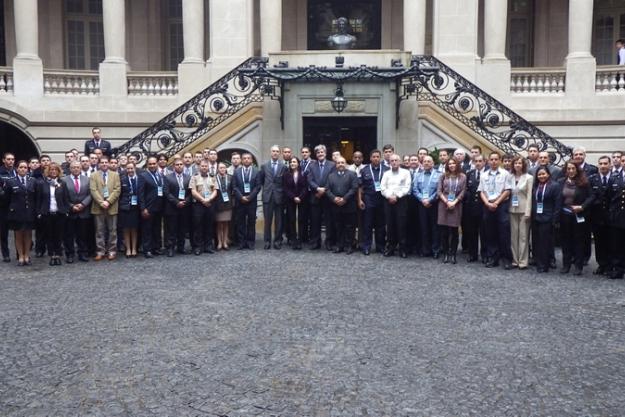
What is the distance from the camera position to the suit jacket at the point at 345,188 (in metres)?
13.4

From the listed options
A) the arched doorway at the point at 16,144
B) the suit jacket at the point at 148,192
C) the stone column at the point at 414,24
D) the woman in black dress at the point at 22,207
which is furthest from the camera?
the arched doorway at the point at 16,144

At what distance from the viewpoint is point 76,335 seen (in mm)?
7770

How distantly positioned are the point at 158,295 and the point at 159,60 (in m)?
18.8

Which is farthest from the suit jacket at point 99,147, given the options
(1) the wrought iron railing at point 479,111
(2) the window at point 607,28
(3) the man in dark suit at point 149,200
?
(2) the window at point 607,28

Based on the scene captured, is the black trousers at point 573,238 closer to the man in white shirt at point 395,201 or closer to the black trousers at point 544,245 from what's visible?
the black trousers at point 544,245

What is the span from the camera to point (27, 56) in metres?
22.3

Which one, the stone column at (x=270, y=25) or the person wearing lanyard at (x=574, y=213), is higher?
the stone column at (x=270, y=25)

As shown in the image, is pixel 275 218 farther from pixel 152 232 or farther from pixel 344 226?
pixel 152 232

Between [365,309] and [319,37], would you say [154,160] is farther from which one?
[319,37]

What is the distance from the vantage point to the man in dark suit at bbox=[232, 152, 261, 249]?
13883 millimetres

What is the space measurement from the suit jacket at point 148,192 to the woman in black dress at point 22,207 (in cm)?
190

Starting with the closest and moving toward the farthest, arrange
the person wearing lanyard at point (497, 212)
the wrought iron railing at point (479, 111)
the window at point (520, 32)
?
1. the person wearing lanyard at point (497, 212)
2. the wrought iron railing at point (479, 111)
3. the window at point (520, 32)

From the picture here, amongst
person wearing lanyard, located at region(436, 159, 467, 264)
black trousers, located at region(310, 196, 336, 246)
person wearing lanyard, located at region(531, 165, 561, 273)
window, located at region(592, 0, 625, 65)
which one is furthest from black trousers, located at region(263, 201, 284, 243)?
window, located at region(592, 0, 625, 65)

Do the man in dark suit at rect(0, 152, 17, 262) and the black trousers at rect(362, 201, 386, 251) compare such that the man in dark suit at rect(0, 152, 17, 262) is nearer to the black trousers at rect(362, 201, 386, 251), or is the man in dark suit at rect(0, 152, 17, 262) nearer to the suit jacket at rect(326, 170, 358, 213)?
the suit jacket at rect(326, 170, 358, 213)
